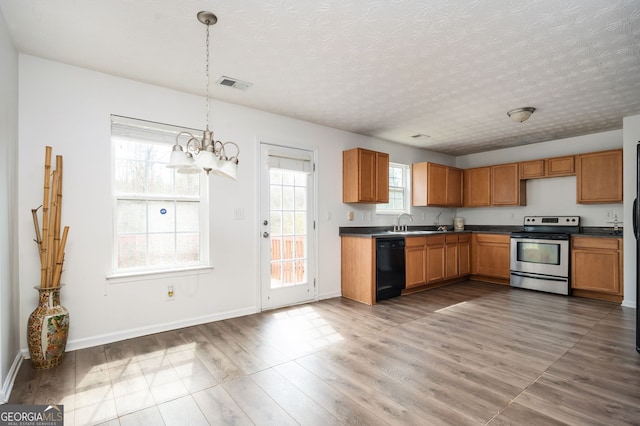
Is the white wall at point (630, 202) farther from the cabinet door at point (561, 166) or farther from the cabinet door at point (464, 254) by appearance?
the cabinet door at point (464, 254)

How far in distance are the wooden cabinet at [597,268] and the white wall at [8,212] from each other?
20.7ft

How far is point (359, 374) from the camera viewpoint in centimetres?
238

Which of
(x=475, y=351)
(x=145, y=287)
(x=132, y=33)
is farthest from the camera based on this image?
(x=145, y=287)

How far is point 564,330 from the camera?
330cm

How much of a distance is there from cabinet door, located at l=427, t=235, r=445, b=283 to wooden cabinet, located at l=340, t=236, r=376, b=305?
1280mm

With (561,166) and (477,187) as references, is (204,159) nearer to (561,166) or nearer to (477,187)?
(561,166)

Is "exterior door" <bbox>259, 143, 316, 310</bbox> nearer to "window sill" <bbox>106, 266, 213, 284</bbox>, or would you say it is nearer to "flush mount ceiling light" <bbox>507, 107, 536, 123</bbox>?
"window sill" <bbox>106, 266, 213, 284</bbox>

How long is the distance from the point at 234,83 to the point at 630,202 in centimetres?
504

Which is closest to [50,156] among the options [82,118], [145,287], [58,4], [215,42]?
[82,118]

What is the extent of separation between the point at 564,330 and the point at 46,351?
15.2 ft

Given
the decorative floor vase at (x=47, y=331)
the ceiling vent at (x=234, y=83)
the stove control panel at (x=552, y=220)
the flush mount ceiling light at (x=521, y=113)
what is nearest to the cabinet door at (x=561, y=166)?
the stove control panel at (x=552, y=220)

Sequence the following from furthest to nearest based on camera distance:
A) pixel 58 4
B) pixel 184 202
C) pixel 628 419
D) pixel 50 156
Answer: pixel 184 202
pixel 50 156
pixel 58 4
pixel 628 419

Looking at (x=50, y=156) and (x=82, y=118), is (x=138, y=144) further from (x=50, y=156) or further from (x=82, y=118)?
(x=50, y=156)

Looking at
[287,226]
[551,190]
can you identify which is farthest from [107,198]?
[551,190]
